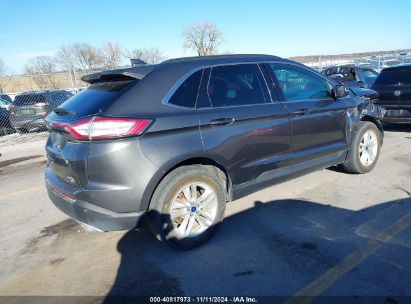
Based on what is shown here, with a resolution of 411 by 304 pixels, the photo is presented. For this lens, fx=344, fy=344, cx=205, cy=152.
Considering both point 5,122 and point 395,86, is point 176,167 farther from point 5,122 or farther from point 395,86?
point 5,122

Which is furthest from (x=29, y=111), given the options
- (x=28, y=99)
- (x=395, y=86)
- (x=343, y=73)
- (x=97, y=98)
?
(x=343, y=73)

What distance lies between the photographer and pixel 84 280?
3031 millimetres

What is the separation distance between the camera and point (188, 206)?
10.9ft

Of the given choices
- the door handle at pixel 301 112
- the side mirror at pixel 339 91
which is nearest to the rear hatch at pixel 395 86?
the side mirror at pixel 339 91

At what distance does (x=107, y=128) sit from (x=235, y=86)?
1.48 meters

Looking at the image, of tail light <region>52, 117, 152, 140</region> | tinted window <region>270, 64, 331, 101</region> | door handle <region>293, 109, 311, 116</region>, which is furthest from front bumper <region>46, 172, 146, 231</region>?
tinted window <region>270, 64, 331, 101</region>

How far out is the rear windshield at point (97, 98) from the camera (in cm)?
302

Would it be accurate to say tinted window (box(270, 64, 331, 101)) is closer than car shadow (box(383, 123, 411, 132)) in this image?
Yes

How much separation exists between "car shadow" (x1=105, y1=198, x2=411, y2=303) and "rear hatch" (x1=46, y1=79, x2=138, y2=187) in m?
0.99

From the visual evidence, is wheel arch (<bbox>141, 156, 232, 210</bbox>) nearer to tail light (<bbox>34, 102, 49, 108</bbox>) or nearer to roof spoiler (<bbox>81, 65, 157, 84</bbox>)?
roof spoiler (<bbox>81, 65, 157, 84</bbox>)

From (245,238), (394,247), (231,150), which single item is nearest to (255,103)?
(231,150)

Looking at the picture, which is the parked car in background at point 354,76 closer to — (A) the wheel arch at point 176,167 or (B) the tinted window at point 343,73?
(B) the tinted window at point 343,73

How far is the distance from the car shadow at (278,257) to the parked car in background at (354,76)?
9484 mm

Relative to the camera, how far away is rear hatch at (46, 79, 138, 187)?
116 inches
